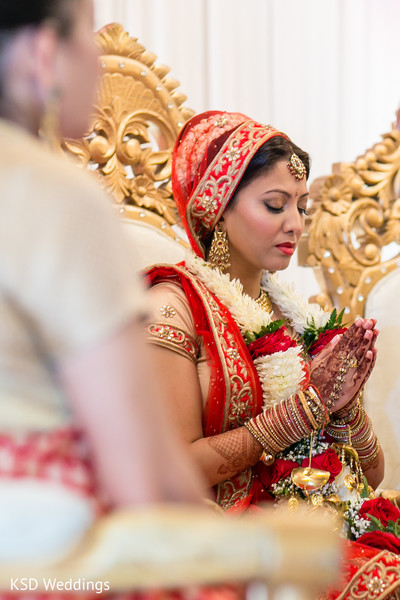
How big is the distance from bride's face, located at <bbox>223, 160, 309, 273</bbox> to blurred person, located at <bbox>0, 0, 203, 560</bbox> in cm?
117

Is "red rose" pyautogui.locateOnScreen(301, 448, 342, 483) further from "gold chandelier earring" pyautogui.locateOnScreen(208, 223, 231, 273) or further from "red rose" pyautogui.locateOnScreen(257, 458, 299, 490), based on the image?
"gold chandelier earring" pyautogui.locateOnScreen(208, 223, 231, 273)

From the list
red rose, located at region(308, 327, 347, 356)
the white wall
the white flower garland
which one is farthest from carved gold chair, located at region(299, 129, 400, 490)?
the white wall

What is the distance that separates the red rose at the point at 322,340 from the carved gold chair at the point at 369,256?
35 cm

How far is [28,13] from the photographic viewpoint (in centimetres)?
71

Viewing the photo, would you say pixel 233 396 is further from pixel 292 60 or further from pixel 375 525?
pixel 292 60

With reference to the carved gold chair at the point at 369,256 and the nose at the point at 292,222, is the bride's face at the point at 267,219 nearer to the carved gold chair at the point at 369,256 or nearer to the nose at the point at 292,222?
the nose at the point at 292,222

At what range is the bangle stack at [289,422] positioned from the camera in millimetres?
1610

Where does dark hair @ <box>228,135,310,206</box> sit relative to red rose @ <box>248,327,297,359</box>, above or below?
above

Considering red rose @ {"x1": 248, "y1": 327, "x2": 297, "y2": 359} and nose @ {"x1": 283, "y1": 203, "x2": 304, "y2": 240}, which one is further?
nose @ {"x1": 283, "y1": 203, "x2": 304, "y2": 240}

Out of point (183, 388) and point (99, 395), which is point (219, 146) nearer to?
point (183, 388)

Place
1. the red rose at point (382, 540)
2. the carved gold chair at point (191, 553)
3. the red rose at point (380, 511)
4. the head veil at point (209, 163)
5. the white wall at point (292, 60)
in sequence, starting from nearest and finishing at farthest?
1. the carved gold chair at point (191, 553)
2. the red rose at point (382, 540)
3. the red rose at point (380, 511)
4. the head veil at point (209, 163)
5. the white wall at point (292, 60)

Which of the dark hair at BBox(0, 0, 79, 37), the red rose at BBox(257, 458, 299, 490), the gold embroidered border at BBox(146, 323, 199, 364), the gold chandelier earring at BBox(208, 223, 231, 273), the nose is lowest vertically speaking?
the red rose at BBox(257, 458, 299, 490)

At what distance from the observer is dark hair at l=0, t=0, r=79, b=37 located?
0.71 metres

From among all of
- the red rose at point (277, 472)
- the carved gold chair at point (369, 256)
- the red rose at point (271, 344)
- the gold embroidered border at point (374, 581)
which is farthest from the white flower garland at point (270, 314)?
the gold embroidered border at point (374, 581)
